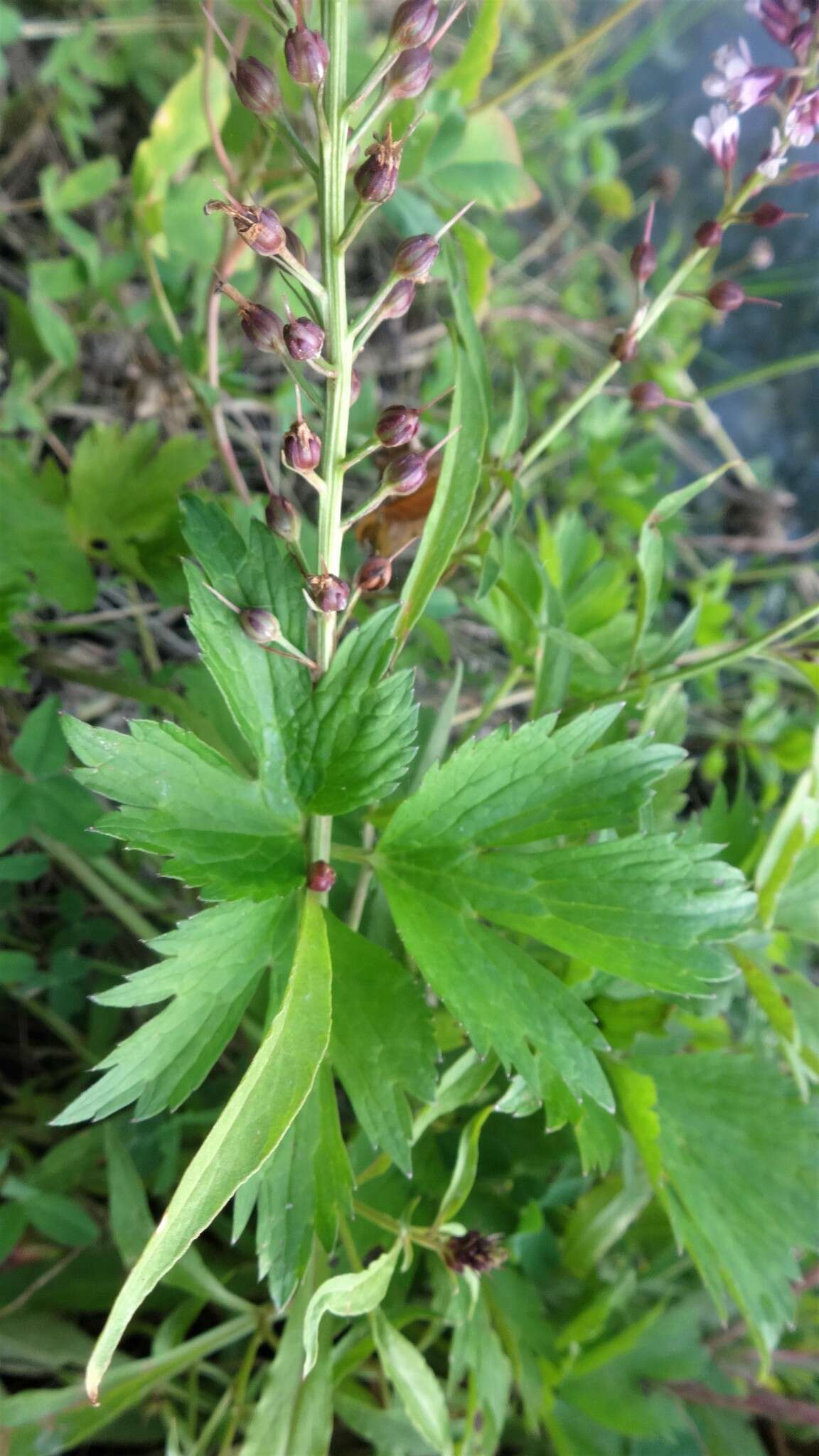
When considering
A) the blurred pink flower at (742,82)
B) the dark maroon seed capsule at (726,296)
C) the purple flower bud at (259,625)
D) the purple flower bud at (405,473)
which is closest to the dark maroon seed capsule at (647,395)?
the dark maroon seed capsule at (726,296)

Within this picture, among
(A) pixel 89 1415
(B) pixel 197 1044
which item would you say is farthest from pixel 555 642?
(A) pixel 89 1415

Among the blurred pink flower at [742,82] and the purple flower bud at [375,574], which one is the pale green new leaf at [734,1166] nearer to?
the purple flower bud at [375,574]

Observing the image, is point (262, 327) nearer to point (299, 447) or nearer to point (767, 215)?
point (299, 447)

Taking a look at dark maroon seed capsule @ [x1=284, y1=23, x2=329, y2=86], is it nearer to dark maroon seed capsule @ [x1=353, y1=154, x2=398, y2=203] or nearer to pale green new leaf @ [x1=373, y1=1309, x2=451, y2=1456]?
dark maroon seed capsule @ [x1=353, y1=154, x2=398, y2=203]

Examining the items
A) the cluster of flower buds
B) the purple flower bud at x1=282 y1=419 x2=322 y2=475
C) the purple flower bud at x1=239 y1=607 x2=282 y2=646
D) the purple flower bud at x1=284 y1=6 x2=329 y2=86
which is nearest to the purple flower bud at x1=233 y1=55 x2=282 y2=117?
the purple flower bud at x1=284 y1=6 x2=329 y2=86

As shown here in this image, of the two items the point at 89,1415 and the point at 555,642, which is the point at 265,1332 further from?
the point at 555,642
